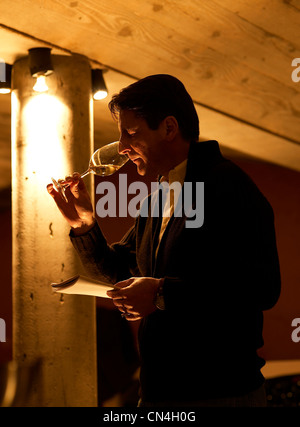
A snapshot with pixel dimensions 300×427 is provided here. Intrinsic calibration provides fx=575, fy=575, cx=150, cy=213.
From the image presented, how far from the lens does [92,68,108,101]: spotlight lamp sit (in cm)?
349

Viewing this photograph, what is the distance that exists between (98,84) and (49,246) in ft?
3.53

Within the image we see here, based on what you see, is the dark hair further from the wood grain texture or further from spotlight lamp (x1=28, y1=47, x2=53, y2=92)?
spotlight lamp (x1=28, y1=47, x2=53, y2=92)

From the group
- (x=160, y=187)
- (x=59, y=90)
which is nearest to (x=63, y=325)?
(x=59, y=90)

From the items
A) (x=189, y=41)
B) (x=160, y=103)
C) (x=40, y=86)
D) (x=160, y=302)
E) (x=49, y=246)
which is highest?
(x=189, y=41)

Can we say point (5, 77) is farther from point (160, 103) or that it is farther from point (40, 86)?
point (160, 103)

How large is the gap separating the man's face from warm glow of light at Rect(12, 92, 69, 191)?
5.31ft

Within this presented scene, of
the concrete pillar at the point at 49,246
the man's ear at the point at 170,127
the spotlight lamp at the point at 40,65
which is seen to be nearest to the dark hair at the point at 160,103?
the man's ear at the point at 170,127

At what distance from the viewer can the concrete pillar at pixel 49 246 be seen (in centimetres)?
301

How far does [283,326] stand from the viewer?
19.3 feet

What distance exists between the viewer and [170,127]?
5.13 ft

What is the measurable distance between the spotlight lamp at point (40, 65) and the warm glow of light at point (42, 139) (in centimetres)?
6

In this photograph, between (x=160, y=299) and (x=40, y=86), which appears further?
(x=40, y=86)

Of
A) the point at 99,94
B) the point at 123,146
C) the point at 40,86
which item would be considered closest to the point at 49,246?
the point at 40,86

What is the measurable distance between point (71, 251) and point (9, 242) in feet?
14.7
